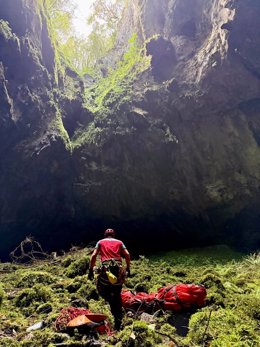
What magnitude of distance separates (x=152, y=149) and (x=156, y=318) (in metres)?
8.89

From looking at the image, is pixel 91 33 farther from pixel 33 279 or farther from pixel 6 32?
pixel 33 279

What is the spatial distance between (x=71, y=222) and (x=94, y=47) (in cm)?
1501

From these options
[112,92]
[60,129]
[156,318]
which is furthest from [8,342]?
[112,92]

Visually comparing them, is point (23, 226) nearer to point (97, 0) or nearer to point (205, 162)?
point (205, 162)

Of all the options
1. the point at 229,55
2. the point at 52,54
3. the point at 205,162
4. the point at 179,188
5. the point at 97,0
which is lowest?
the point at 179,188

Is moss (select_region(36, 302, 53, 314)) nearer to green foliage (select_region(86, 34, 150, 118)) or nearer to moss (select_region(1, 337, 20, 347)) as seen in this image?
moss (select_region(1, 337, 20, 347))

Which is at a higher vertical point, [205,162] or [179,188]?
[205,162]

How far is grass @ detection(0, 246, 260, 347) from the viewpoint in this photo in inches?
191

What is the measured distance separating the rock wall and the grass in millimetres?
2703

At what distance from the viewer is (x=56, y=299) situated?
7.21m

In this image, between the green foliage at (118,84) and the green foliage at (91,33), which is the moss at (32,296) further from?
the green foliage at (91,33)

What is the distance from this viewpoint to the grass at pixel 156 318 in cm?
485

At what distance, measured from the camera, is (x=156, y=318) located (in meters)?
6.21

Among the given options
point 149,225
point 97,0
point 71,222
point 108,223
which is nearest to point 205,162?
point 149,225
